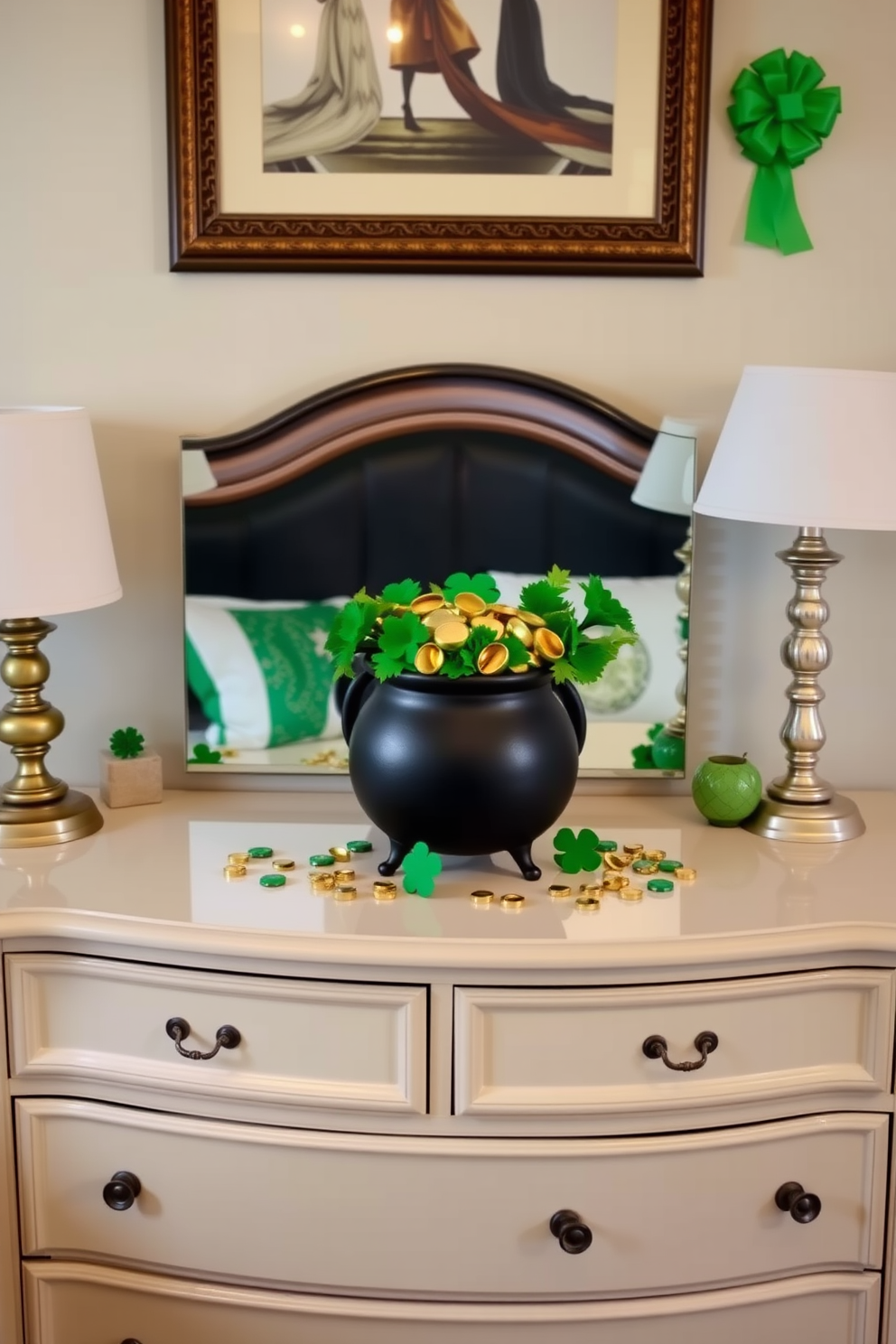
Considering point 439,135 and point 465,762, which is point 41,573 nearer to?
point 465,762

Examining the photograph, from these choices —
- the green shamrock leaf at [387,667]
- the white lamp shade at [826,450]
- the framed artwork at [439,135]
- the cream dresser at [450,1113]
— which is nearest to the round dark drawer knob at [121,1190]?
the cream dresser at [450,1113]

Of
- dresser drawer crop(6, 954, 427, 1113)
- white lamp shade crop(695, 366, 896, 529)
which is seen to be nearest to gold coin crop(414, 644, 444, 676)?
dresser drawer crop(6, 954, 427, 1113)

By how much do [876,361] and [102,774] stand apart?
48.8 inches

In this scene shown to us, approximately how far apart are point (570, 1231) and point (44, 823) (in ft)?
2.65

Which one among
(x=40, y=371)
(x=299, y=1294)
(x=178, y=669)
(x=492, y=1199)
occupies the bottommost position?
(x=299, y=1294)

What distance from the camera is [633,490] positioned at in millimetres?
1881

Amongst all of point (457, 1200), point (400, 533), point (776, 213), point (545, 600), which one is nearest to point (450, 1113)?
point (457, 1200)

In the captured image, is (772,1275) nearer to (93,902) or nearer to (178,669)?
Result: (93,902)

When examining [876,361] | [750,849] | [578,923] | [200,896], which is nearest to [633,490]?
[876,361]

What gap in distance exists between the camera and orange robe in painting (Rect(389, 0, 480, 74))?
1.80 meters

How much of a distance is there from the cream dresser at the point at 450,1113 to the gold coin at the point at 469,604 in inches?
12.4

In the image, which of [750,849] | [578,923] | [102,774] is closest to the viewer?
[578,923]

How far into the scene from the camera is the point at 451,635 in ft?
4.92

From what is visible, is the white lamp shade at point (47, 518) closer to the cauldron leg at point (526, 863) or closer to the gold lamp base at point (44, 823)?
the gold lamp base at point (44, 823)
